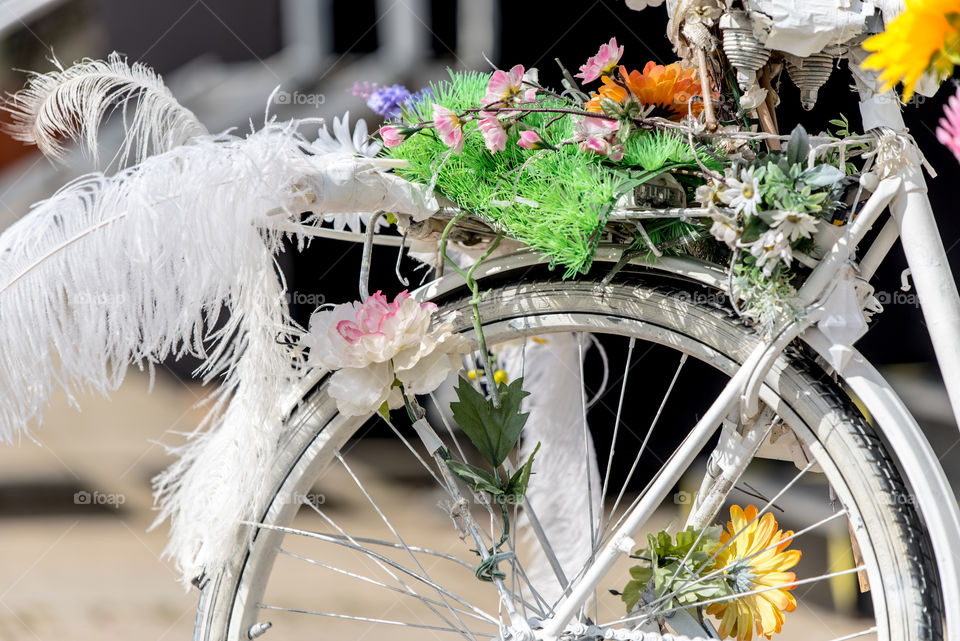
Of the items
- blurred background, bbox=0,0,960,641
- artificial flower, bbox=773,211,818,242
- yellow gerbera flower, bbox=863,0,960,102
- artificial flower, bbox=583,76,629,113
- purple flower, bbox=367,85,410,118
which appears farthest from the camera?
blurred background, bbox=0,0,960,641

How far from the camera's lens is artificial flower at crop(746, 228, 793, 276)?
2.64 ft

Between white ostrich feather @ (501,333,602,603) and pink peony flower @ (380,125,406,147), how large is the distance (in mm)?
395

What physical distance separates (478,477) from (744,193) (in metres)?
0.39

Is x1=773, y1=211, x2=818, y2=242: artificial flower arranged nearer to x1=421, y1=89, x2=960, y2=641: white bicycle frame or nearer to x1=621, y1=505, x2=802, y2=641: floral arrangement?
x1=421, y1=89, x2=960, y2=641: white bicycle frame

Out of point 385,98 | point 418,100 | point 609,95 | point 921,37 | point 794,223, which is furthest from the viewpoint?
point 385,98

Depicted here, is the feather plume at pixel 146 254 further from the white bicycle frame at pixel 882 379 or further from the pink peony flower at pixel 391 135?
the white bicycle frame at pixel 882 379

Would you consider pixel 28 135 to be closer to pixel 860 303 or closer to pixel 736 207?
pixel 736 207

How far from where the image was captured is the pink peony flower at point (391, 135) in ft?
3.22

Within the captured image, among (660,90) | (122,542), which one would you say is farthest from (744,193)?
(122,542)

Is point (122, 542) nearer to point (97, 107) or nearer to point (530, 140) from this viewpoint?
point (97, 107)

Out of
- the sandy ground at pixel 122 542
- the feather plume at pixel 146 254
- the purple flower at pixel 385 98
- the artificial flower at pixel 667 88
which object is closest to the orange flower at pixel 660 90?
the artificial flower at pixel 667 88

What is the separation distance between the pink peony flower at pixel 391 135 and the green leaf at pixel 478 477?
1.17 feet

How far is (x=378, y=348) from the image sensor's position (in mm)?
919

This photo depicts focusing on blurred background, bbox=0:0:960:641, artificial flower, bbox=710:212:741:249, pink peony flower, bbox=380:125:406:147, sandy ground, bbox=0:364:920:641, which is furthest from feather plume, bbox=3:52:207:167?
sandy ground, bbox=0:364:920:641
